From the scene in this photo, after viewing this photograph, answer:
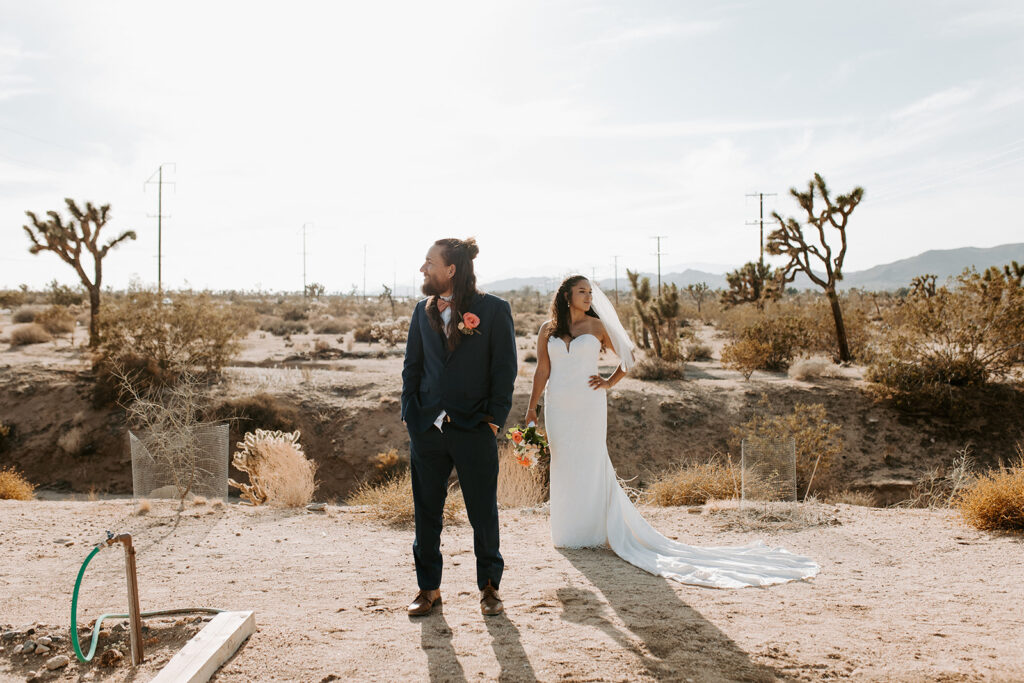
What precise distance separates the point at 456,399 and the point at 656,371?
15.6 metres

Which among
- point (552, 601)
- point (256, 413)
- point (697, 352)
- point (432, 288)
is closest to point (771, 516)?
point (552, 601)

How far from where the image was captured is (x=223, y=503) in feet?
28.9

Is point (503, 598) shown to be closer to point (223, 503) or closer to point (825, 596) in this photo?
point (825, 596)

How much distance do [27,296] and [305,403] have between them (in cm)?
4347

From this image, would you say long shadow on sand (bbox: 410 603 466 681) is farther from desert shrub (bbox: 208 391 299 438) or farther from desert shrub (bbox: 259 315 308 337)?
desert shrub (bbox: 259 315 308 337)

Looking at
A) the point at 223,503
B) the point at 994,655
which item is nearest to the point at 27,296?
the point at 223,503

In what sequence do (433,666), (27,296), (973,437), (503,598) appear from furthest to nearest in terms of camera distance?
1. (27,296)
2. (973,437)
3. (503,598)
4. (433,666)

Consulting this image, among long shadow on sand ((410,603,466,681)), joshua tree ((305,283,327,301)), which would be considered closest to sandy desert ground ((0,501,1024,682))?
long shadow on sand ((410,603,466,681))

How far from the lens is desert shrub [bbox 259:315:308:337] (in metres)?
35.3

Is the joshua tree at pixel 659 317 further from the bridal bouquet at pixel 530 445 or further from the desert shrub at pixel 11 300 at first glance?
the desert shrub at pixel 11 300

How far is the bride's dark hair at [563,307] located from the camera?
20.7ft

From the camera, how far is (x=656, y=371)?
1942cm

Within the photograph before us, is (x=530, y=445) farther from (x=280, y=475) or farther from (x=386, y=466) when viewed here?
(x=386, y=466)

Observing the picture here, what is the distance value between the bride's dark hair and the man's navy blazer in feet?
5.71
